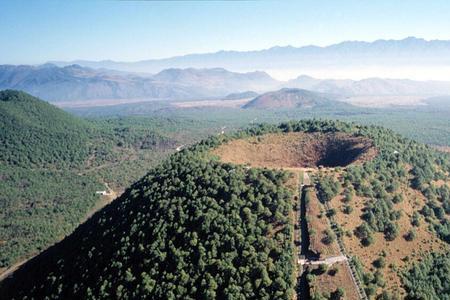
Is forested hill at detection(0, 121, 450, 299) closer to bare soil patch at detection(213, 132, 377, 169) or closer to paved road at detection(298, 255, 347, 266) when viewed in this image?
paved road at detection(298, 255, 347, 266)

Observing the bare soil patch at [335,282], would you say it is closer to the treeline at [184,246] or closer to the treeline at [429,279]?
the treeline at [184,246]

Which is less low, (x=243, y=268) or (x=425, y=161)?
(x=425, y=161)

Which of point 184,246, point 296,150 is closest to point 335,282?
point 184,246

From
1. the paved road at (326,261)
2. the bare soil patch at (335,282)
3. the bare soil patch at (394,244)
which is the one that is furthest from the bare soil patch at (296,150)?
the bare soil patch at (335,282)

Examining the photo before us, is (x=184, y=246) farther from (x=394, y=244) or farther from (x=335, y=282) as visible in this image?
(x=394, y=244)

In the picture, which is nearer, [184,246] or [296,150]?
[184,246]

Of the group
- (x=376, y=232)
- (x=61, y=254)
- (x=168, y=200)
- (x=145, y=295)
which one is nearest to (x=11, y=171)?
(x=61, y=254)

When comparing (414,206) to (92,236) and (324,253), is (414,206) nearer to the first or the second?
(324,253)
